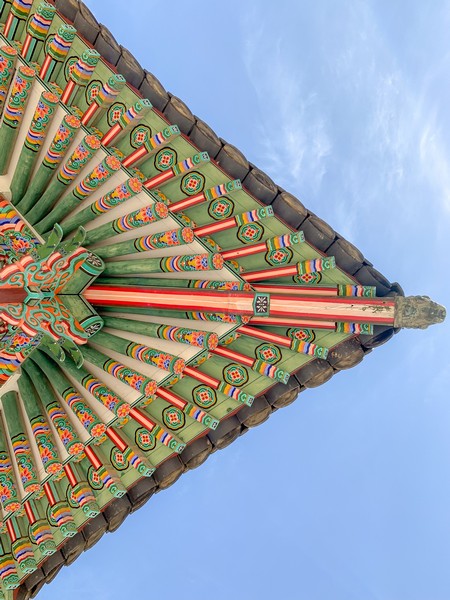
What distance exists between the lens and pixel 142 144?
12.5m

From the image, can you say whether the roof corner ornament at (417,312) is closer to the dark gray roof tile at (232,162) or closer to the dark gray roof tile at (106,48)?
the dark gray roof tile at (232,162)

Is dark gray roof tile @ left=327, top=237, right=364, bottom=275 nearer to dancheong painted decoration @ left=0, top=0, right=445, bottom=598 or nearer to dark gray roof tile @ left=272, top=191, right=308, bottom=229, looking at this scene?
dancheong painted decoration @ left=0, top=0, right=445, bottom=598

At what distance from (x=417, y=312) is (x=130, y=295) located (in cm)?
612

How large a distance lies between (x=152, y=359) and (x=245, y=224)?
11.9 feet

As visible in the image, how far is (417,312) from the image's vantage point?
1174 cm

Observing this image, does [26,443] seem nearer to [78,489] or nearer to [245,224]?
[78,489]

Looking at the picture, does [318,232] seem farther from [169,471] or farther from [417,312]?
[169,471]


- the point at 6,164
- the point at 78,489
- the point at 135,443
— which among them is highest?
the point at 6,164

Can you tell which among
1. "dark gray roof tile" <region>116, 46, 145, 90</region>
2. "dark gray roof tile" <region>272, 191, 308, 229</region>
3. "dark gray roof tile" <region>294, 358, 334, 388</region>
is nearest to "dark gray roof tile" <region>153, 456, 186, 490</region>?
"dark gray roof tile" <region>294, 358, 334, 388</region>

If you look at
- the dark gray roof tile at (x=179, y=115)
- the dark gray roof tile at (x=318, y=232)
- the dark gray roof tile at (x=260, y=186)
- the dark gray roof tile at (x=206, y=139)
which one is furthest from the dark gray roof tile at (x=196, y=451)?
the dark gray roof tile at (x=179, y=115)

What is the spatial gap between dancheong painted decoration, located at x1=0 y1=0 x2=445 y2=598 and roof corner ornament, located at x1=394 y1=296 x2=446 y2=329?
3 centimetres

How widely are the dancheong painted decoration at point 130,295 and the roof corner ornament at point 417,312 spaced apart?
30 mm

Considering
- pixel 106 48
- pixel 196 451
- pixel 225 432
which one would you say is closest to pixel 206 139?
pixel 106 48

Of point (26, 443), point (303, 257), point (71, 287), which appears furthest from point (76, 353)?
point (303, 257)
